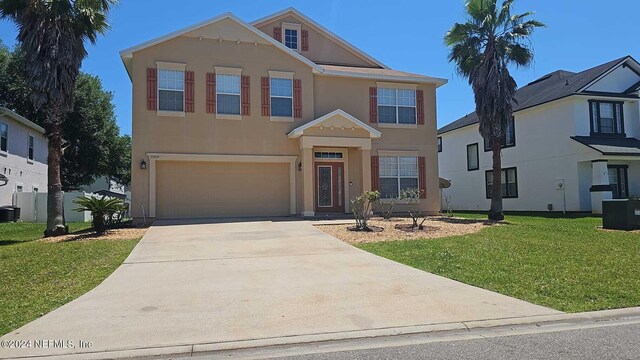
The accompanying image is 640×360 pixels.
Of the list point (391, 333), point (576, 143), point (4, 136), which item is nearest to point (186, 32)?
point (4, 136)

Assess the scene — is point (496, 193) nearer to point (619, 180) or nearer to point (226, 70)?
point (619, 180)

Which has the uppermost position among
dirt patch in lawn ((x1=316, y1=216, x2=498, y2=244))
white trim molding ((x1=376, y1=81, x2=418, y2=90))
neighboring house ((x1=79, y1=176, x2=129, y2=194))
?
white trim molding ((x1=376, y1=81, x2=418, y2=90))

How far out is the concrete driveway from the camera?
5.52 metres

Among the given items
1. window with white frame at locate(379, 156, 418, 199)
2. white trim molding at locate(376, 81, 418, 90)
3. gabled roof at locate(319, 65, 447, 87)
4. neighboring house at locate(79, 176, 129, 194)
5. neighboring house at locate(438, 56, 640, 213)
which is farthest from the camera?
neighboring house at locate(79, 176, 129, 194)

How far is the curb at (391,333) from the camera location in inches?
199

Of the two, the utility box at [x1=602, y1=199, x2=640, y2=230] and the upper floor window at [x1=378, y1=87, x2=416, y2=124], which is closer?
the utility box at [x1=602, y1=199, x2=640, y2=230]

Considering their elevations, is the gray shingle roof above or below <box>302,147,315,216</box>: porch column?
above

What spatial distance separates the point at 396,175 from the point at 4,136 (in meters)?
20.0

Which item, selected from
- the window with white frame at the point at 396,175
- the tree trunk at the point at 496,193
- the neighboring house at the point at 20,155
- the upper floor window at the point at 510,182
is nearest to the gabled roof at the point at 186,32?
the window with white frame at the point at 396,175

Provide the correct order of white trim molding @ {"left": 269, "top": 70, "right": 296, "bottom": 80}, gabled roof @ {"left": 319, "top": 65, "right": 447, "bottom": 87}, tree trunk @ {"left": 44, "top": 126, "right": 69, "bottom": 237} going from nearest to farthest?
tree trunk @ {"left": 44, "top": 126, "right": 69, "bottom": 237}
white trim molding @ {"left": 269, "top": 70, "right": 296, "bottom": 80}
gabled roof @ {"left": 319, "top": 65, "right": 447, "bottom": 87}

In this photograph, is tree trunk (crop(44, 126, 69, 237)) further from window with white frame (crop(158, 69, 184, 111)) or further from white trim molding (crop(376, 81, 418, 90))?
white trim molding (crop(376, 81, 418, 90))

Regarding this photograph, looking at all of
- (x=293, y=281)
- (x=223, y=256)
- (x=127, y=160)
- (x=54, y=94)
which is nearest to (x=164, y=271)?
(x=223, y=256)

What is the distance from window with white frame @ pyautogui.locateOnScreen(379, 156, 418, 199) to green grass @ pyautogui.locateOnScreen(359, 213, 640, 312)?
6081mm

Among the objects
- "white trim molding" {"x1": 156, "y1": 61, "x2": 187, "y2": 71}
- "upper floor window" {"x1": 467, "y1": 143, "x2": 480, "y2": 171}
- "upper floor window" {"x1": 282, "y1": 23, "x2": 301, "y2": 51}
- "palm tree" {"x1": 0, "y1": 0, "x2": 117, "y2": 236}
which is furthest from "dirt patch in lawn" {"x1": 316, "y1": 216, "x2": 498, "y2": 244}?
"upper floor window" {"x1": 467, "y1": 143, "x2": 480, "y2": 171}
